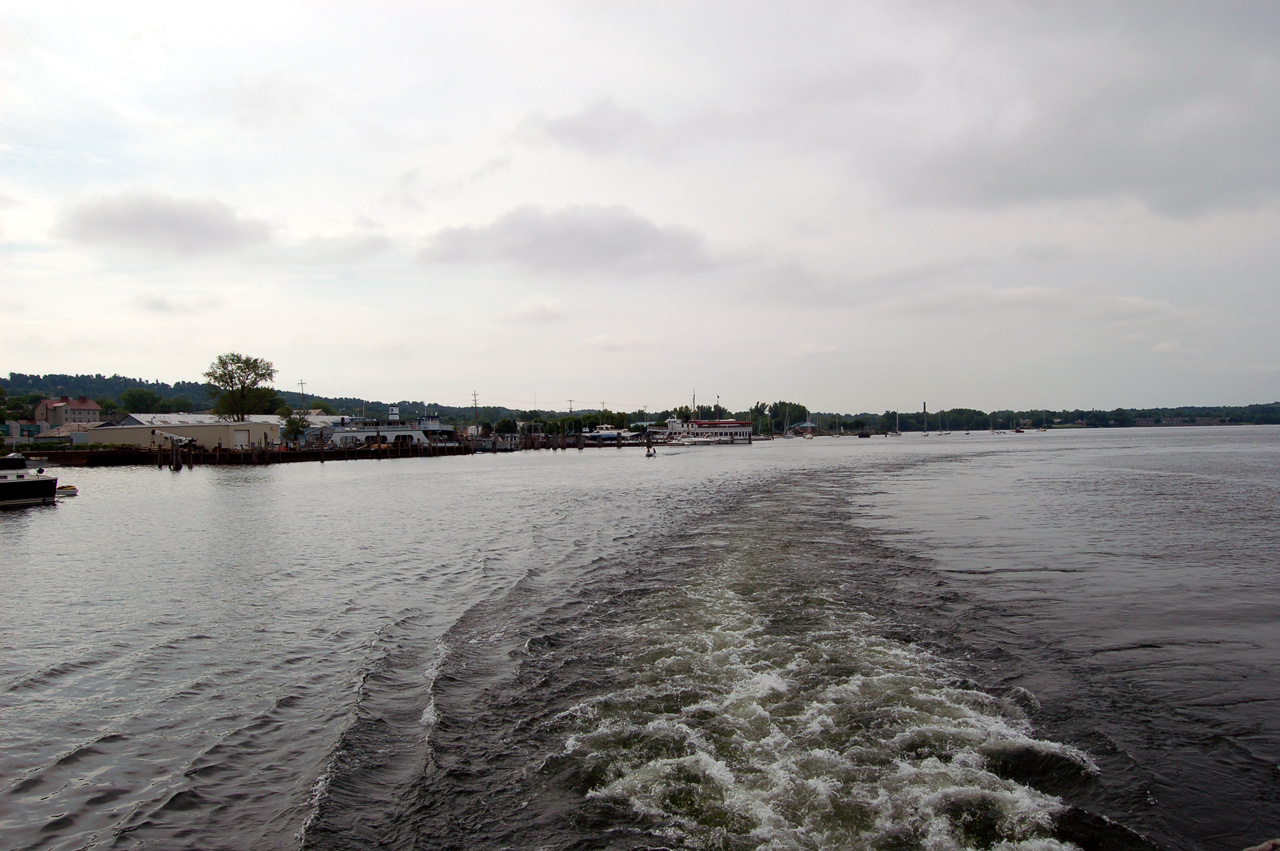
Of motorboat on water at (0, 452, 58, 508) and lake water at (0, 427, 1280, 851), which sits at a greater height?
motorboat on water at (0, 452, 58, 508)

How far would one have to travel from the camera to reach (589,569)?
15.9 m

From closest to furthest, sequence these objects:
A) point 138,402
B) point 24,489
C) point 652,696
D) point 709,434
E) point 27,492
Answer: point 652,696
point 24,489
point 27,492
point 709,434
point 138,402

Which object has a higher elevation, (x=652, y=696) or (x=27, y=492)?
(x=27, y=492)

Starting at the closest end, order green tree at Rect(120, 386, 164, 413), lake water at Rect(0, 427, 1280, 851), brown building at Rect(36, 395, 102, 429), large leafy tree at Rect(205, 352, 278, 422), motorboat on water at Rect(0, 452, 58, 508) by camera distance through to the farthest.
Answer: lake water at Rect(0, 427, 1280, 851) < motorboat on water at Rect(0, 452, 58, 508) < large leafy tree at Rect(205, 352, 278, 422) < brown building at Rect(36, 395, 102, 429) < green tree at Rect(120, 386, 164, 413)

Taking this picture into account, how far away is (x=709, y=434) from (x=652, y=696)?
172 m

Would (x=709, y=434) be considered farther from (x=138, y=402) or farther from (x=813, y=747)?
(x=813, y=747)

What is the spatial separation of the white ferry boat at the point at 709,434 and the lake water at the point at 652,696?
148374 mm

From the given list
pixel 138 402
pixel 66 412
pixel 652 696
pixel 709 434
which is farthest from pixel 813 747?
pixel 138 402

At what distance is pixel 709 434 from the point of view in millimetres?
178500

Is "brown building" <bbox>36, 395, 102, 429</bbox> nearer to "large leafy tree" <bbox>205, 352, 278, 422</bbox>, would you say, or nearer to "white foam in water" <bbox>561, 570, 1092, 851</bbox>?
"large leafy tree" <bbox>205, 352, 278, 422</bbox>

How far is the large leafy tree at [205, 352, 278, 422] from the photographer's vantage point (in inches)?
4149

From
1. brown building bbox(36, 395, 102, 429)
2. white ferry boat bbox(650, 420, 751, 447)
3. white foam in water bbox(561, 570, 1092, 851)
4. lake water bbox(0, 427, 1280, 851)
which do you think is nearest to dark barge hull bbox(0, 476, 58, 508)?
lake water bbox(0, 427, 1280, 851)

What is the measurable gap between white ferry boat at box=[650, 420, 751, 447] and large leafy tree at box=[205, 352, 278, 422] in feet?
293

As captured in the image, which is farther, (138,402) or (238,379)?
(138,402)
